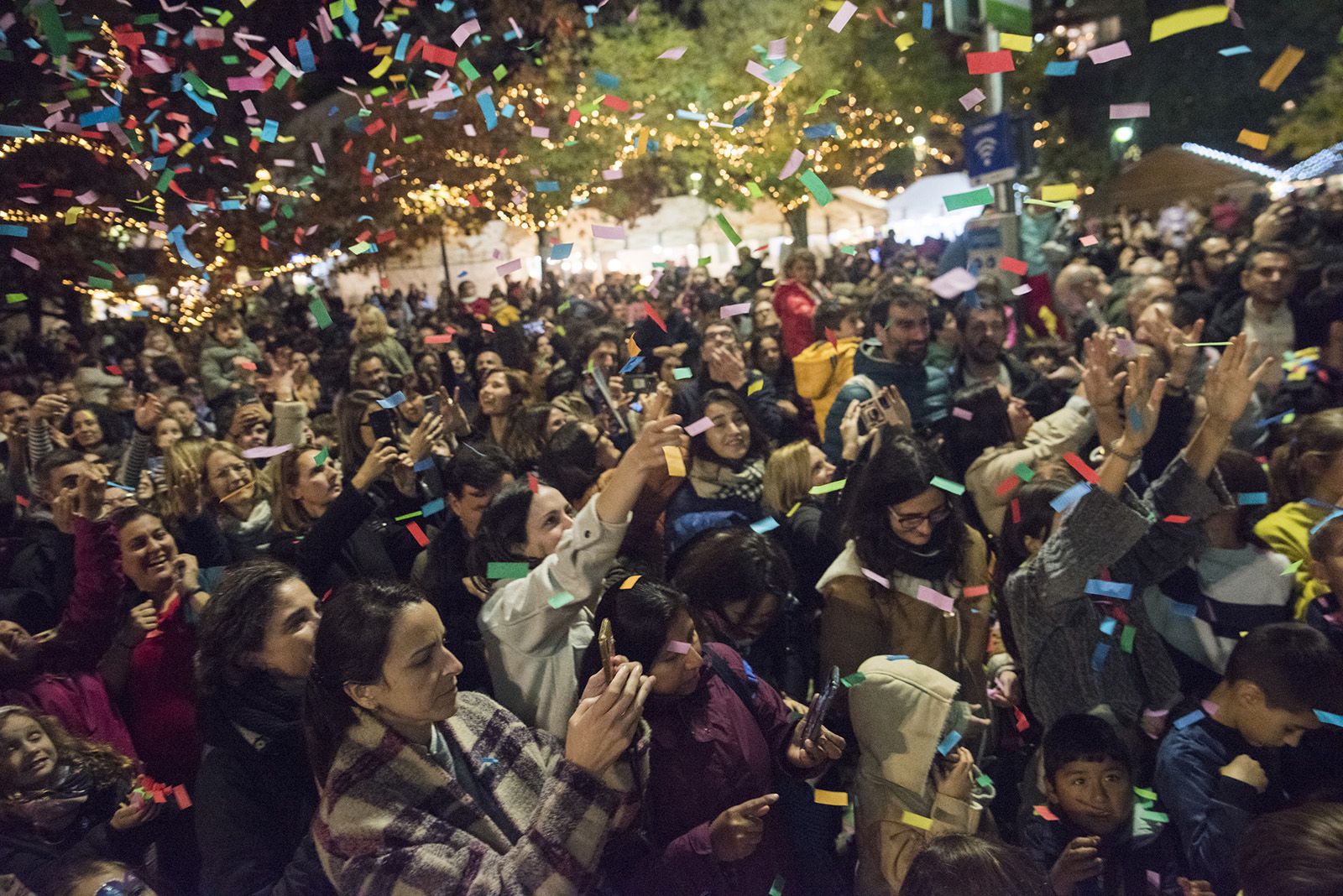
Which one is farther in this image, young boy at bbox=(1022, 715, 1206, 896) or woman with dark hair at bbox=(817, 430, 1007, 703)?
woman with dark hair at bbox=(817, 430, 1007, 703)

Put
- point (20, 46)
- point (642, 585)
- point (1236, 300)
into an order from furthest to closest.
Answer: point (20, 46), point (1236, 300), point (642, 585)

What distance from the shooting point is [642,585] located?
2635mm

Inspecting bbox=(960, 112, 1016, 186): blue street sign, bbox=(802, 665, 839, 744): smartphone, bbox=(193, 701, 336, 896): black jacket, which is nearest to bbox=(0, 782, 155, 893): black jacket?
bbox=(193, 701, 336, 896): black jacket

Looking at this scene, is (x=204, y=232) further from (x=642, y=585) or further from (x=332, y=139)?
(x=642, y=585)

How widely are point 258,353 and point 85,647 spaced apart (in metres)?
6.76

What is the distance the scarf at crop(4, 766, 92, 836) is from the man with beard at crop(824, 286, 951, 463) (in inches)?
135

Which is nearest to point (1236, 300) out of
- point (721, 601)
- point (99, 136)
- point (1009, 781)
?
point (1009, 781)

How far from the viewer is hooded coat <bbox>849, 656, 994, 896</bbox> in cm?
261

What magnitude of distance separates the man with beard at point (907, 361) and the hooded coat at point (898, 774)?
2396mm

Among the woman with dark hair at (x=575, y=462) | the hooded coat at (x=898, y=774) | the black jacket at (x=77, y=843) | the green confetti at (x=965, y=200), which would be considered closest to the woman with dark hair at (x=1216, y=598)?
the hooded coat at (x=898, y=774)

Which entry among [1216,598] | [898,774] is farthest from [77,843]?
[1216,598]

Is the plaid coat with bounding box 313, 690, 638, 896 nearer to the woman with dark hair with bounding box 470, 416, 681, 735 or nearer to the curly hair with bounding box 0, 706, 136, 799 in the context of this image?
the woman with dark hair with bounding box 470, 416, 681, 735

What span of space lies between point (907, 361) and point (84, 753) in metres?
4.01

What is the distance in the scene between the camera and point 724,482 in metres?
4.36
